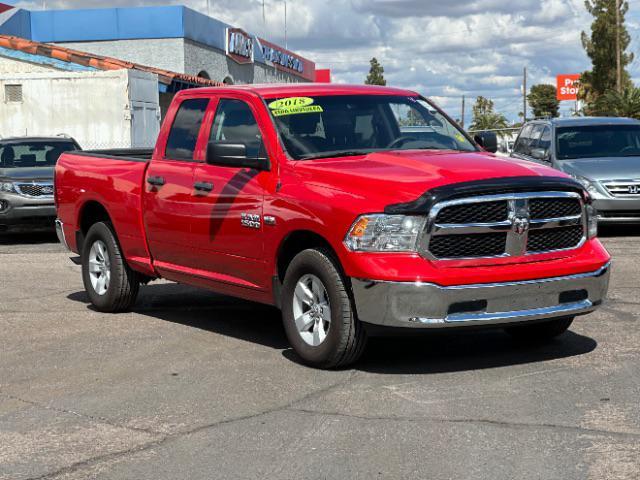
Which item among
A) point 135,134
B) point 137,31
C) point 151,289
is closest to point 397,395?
point 151,289

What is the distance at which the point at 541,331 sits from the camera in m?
8.09

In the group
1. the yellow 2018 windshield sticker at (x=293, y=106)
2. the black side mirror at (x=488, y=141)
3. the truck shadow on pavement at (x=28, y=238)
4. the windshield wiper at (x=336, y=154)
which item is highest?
the yellow 2018 windshield sticker at (x=293, y=106)

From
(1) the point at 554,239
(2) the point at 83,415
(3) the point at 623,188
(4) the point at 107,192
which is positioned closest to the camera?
(2) the point at 83,415

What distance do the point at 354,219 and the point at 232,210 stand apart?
1.45 meters

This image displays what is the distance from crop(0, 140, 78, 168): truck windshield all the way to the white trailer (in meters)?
10.7

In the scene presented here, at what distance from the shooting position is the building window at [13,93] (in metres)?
29.8

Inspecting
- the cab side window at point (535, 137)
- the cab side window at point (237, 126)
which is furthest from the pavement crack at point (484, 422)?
the cab side window at point (535, 137)

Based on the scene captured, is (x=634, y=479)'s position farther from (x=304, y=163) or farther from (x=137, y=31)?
(x=137, y=31)

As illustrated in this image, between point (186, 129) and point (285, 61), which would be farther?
point (285, 61)

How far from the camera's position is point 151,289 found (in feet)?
37.8

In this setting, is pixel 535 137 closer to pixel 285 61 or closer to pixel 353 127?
pixel 353 127

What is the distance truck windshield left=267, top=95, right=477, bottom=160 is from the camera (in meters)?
7.94

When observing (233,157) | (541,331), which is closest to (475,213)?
(541,331)

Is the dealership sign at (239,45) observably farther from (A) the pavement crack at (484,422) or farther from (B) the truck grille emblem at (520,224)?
(A) the pavement crack at (484,422)
